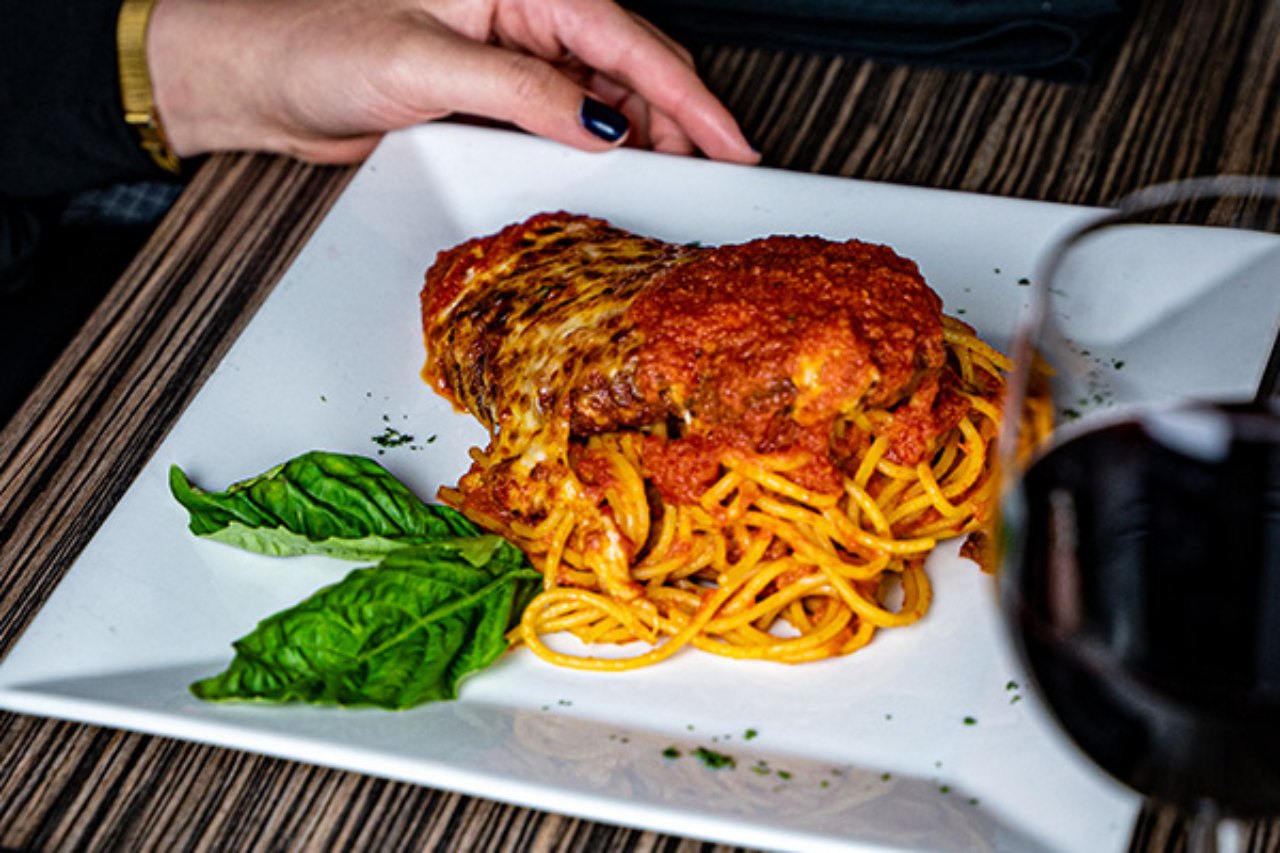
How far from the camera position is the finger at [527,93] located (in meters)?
3.03

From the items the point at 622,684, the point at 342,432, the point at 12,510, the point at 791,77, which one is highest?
the point at 791,77

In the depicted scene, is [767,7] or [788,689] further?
[767,7]

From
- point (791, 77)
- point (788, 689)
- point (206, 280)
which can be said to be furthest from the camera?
point (791, 77)

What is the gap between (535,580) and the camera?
7.48ft

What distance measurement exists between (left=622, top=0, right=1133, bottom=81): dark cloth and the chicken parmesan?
1212 mm

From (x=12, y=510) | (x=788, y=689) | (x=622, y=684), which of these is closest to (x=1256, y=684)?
(x=788, y=689)

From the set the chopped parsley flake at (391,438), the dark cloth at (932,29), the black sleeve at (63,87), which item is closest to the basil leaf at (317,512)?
the chopped parsley flake at (391,438)

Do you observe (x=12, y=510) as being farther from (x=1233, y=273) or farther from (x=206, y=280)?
(x=1233, y=273)

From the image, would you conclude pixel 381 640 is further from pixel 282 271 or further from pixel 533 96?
pixel 533 96

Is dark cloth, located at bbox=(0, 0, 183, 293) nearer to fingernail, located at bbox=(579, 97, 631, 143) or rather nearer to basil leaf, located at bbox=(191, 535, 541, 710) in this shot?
fingernail, located at bbox=(579, 97, 631, 143)

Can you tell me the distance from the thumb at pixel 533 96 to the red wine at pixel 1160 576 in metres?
1.83

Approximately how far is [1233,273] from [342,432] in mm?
1502

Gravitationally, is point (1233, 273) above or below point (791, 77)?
below

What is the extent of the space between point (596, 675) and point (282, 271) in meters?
1.30
